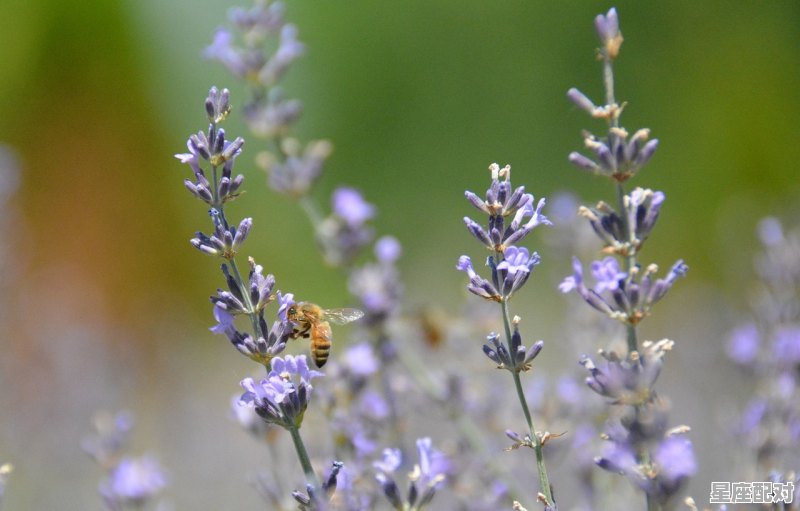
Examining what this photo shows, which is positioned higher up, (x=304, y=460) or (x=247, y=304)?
(x=247, y=304)

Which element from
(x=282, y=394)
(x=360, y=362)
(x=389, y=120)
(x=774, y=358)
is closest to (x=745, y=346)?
(x=774, y=358)

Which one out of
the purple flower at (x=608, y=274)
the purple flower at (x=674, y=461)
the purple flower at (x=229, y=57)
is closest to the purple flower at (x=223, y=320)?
the purple flower at (x=608, y=274)

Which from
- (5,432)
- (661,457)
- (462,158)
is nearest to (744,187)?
(462,158)

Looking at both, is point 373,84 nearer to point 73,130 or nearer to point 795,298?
point 73,130

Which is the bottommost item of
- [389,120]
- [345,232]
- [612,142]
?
[612,142]

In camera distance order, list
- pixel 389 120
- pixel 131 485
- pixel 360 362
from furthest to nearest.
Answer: pixel 389 120 < pixel 360 362 < pixel 131 485

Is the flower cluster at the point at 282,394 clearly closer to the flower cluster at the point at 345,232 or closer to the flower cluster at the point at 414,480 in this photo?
the flower cluster at the point at 414,480

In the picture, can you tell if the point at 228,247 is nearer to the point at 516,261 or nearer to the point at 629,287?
the point at 516,261

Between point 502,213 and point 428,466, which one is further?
point 428,466
